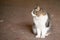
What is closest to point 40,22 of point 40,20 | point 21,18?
point 40,20

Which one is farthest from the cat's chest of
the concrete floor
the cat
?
the concrete floor

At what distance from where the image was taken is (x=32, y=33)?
2.37 meters

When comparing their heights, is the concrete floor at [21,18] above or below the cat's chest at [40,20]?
below

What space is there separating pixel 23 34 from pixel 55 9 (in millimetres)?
961

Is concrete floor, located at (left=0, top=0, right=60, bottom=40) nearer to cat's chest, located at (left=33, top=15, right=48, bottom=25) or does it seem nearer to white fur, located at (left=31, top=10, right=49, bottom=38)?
white fur, located at (left=31, top=10, right=49, bottom=38)

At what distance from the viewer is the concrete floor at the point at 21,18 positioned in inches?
91.3

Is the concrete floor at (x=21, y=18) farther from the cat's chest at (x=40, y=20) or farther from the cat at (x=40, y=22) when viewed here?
the cat's chest at (x=40, y=20)

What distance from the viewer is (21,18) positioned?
9.14 ft

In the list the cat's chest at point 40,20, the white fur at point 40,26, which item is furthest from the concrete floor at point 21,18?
the cat's chest at point 40,20

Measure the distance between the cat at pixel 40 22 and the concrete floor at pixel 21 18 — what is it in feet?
0.26

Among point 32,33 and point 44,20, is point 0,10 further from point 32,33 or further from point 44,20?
point 44,20

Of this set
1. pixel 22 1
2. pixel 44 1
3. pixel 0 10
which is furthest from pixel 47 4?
pixel 0 10

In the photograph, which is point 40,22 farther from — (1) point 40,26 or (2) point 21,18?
(2) point 21,18

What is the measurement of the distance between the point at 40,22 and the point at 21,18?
0.71 metres
